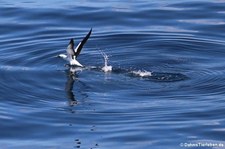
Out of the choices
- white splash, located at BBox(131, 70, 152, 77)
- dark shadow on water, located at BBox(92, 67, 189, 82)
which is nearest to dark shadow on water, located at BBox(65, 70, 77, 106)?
dark shadow on water, located at BBox(92, 67, 189, 82)

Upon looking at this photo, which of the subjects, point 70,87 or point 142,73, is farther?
point 142,73

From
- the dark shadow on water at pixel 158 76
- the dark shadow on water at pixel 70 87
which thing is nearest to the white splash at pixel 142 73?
the dark shadow on water at pixel 158 76

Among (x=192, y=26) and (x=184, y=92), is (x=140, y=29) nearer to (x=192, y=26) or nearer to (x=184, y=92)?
(x=192, y=26)

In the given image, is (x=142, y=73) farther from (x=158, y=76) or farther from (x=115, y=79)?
(x=115, y=79)

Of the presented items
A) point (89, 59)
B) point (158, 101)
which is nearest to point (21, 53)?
point (89, 59)

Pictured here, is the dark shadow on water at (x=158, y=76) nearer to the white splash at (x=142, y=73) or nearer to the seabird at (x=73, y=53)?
the white splash at (x=142, y=73)

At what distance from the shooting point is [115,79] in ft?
56.9

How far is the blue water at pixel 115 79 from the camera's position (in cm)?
1430

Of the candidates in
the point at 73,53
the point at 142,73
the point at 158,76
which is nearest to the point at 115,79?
the point at 142,73

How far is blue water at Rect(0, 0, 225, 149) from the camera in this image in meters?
14.3

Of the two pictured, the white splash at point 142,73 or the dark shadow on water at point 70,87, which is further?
the white splash at point 142,73

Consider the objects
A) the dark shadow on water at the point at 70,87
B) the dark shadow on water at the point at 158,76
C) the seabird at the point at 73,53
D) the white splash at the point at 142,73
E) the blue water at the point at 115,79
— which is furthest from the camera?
the seabird at the point at 73,53

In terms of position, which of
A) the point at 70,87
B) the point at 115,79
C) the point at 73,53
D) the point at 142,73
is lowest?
the point at 70,87

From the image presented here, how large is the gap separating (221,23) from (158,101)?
7275 millimetres
